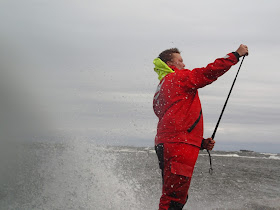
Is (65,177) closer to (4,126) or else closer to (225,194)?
(4,126)

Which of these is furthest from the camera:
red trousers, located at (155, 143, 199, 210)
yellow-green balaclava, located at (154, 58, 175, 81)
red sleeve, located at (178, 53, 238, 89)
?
yellow-green balaclava, located at (154, 58, 175, 81)

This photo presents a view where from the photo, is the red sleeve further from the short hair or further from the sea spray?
the sea spray

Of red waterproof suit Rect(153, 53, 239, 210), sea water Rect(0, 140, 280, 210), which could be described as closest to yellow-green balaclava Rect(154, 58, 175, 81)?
red waterproof suit Rect(153, 53, 239, 210)

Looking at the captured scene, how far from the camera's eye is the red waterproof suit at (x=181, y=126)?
3.81 metres

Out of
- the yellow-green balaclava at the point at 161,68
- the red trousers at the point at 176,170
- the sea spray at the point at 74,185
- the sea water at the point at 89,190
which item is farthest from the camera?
the sea water at the point at 89,190

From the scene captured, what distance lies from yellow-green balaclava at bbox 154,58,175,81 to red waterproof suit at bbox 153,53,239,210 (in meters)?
0.18

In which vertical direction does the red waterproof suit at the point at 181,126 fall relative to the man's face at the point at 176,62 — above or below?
below

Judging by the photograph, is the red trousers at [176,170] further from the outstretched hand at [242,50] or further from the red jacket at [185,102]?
the outstretched hand at [242,50]

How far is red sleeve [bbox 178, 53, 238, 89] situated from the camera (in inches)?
147

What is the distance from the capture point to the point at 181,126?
3.85m

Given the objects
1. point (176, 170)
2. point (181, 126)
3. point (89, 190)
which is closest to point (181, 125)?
point (181, 126)

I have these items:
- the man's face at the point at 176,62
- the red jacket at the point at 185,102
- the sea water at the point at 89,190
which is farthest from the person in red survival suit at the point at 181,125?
the sea water at the point at 89,190

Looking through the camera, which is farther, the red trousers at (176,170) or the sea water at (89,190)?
the sea water at (89,190)

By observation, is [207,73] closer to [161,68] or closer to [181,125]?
[181,125]
